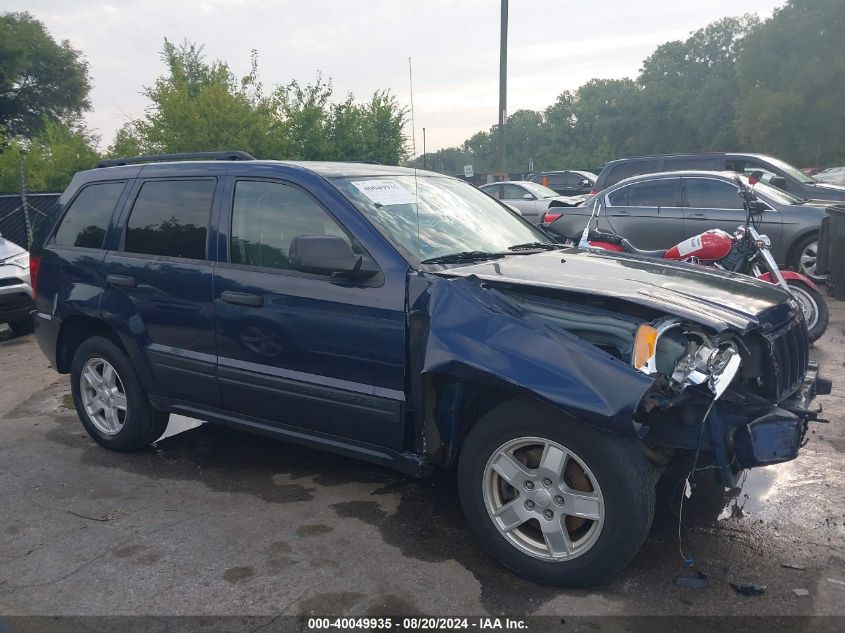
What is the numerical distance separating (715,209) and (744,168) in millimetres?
2937

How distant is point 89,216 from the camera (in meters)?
5.34

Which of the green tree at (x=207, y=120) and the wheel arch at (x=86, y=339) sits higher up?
the green tree at (x=207, y=120)

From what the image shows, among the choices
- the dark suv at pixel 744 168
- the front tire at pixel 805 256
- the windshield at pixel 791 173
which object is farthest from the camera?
the windshield at pixel 791 173

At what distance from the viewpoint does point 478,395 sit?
3.67 metres

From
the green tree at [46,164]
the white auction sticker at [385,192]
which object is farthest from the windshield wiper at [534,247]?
the green tree at [46,164]

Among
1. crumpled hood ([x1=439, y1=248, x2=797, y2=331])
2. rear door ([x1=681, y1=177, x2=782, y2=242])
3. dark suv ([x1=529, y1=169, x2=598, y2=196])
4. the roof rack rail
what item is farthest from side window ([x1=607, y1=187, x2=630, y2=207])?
dark suv ([x1=529, y1=169, x2=598, y2=196])

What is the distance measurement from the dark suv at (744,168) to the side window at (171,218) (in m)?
8.51

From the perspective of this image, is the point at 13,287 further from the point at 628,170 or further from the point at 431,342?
the point at 628,170

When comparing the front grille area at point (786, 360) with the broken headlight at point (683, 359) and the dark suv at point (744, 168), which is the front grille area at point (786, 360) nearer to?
the broken headlight at point (683, 359)

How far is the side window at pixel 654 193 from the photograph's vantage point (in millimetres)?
10523

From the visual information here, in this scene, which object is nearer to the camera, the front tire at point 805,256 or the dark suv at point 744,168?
the front tire at point 805,256

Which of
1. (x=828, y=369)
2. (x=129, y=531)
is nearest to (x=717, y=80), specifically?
(x=828, y=369)

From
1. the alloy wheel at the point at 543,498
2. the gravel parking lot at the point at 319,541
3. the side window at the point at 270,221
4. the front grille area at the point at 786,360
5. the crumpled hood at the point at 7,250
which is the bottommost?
the gravel parking lot at the point at 319,541

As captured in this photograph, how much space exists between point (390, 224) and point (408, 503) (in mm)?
1508
